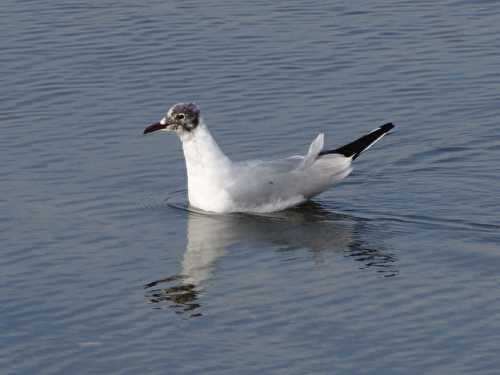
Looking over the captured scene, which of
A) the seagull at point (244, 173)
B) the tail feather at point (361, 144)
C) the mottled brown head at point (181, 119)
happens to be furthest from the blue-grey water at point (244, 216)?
the mottled brown head at point (181, 119)

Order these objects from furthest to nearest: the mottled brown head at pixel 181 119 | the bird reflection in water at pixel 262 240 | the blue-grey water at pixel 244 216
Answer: the mottled brown head at pixel 181 119 → the bird reflection in water at pixel 262 240 → the blue-grey water at pixel 244 216

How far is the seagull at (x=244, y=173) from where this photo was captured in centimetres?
1786

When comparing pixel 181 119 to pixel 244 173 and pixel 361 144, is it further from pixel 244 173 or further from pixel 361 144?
pixel 361 144

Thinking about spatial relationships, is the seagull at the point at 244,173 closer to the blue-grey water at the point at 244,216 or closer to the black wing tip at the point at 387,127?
the blue-grey water at the point at 244,216

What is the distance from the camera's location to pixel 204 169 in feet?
59.0

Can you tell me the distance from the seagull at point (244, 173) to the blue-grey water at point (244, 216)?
0.25 metres

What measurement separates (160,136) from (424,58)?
4.76 meters

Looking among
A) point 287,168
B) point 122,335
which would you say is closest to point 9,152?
point 287,168

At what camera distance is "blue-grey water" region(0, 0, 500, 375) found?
534 inches

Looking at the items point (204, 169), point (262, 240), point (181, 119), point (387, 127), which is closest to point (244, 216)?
point (204, 169)

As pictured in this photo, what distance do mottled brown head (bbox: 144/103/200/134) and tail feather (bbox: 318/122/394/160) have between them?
5.27 feet

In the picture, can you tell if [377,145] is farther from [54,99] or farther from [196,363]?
[196,363]

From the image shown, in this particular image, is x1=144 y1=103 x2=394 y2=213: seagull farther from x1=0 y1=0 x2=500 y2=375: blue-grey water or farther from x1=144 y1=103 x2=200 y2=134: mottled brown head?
x1=0 y1=0 x2=500 y2=375: blue-grey water

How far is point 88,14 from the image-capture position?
26531 mm
